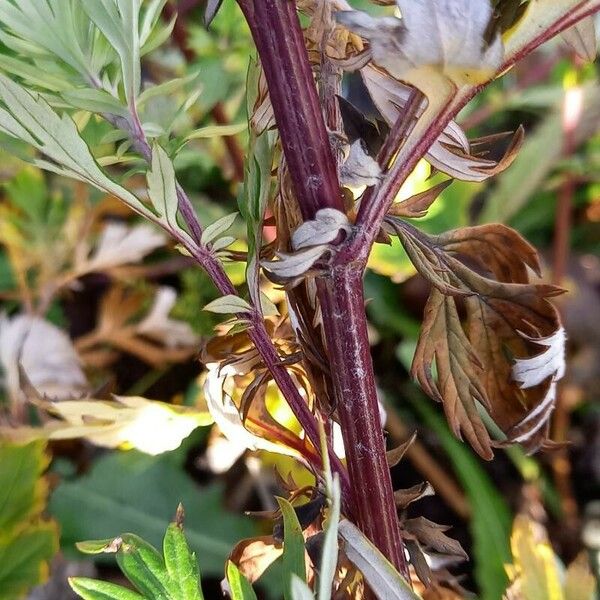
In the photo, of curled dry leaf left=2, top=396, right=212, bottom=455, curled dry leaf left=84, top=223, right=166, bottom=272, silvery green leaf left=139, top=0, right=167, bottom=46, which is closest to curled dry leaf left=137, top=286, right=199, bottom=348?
curled dry leaf left=84, top=223, right=166, bottom=272

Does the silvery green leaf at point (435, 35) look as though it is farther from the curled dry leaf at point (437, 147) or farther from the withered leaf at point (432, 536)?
the withered leaf at point (432, 536)

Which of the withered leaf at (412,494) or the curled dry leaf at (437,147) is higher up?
the curled dry leaf at (437,147)

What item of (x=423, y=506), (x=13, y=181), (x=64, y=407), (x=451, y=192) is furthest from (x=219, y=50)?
(x=423, y=506)

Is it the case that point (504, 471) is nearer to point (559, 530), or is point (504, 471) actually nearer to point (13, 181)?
point (559, 530)

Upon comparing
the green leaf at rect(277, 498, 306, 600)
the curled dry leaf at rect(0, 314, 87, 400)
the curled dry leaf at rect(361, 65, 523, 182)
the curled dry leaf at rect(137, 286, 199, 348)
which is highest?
the curled dry leaf at rect(361, 65, 523, 182)

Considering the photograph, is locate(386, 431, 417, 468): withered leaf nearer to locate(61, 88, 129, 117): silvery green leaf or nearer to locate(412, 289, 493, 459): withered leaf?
locate(412, 289, 493, 459): withered leaf

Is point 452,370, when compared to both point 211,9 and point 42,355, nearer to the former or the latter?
point 211,9

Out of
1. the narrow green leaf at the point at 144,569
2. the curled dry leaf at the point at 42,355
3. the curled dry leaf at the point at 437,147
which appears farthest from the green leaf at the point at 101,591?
the curled dry leaf at the point at 42,355
